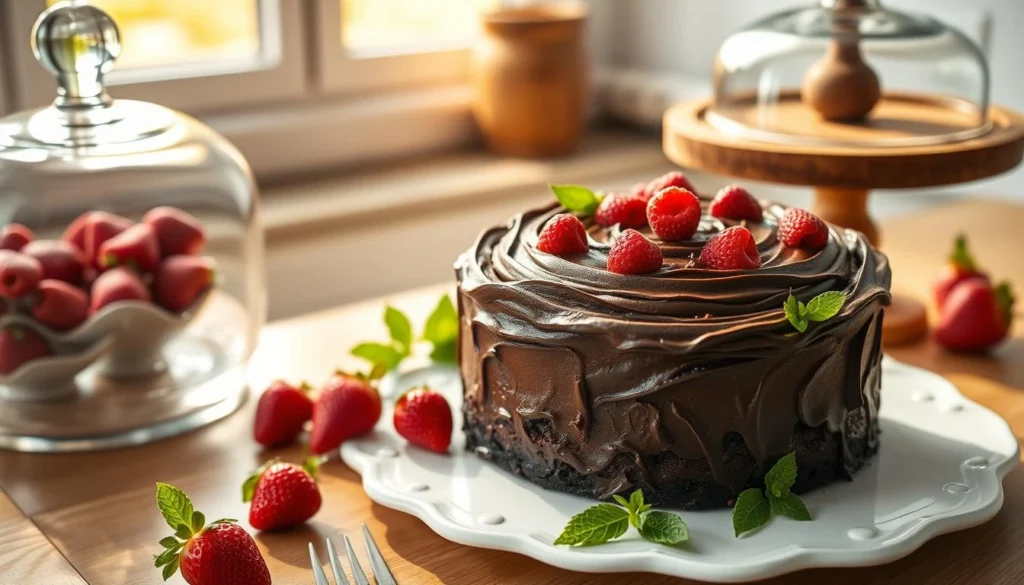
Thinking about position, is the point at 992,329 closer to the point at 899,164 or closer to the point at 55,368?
the point at 899,164

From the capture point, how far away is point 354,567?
921mm

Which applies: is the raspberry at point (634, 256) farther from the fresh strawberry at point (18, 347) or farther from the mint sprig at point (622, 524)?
the fresh strawberry at point (18, 347)

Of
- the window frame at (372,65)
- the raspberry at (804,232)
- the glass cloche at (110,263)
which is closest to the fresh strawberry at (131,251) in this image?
the glass cloche at (110,263)

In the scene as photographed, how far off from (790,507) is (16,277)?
82cm

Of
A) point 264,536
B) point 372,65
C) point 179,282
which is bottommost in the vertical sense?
point 264,536

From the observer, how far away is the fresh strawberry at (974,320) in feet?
4.58

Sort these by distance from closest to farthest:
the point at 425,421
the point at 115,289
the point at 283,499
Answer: the point at 283,499 → the point at 425,421 → the point at 115,289

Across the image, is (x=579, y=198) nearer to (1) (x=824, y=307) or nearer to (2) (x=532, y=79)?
(1) (x=824, y=307)

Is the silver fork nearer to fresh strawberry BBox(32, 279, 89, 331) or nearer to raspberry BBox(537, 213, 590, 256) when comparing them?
raspberry BBox(537, 213, 590, 256)

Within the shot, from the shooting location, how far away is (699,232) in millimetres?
1117

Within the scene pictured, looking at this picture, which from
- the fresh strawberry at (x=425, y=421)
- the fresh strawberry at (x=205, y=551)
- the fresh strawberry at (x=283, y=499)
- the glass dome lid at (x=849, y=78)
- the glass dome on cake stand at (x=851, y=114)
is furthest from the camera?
the glass dome lid at (x=849, y=78)

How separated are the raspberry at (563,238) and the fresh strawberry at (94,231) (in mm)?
541

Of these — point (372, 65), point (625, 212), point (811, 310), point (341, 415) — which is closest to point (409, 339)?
point (341, 415)

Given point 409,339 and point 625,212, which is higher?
point 625,212
